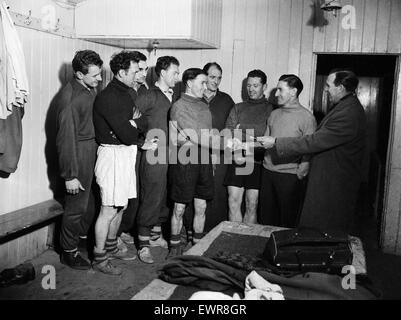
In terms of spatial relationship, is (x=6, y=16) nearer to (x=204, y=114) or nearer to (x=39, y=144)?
(x=39, y=144)

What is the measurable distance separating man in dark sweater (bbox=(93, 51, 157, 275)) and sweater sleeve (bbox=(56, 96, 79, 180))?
0.20 metres

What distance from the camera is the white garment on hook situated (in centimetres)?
325

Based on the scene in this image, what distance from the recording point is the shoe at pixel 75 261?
3.92m

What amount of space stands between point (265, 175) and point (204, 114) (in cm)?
86

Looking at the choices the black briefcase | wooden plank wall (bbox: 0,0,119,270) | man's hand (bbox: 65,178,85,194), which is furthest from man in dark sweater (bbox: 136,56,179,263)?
the black briefcase

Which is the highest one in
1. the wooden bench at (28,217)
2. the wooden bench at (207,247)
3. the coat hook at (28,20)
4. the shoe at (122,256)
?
the coat hook at (28,20)

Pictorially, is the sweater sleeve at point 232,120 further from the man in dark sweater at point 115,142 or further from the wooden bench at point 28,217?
the wooden bench at point 28,217

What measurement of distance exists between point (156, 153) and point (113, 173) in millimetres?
646

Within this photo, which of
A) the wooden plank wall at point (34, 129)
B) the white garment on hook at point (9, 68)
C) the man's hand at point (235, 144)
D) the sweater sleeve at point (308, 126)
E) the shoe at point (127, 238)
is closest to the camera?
the white garment on hook at point (9, 68)

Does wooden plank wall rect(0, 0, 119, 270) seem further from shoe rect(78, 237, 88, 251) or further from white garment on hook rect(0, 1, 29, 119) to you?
white garment on hook rect(0, 1, 29, 119)

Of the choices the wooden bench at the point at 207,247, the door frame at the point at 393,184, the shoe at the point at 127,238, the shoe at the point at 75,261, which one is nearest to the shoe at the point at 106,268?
the shoe at the point at 75,261

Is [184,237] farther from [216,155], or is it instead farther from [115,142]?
[115,142]
